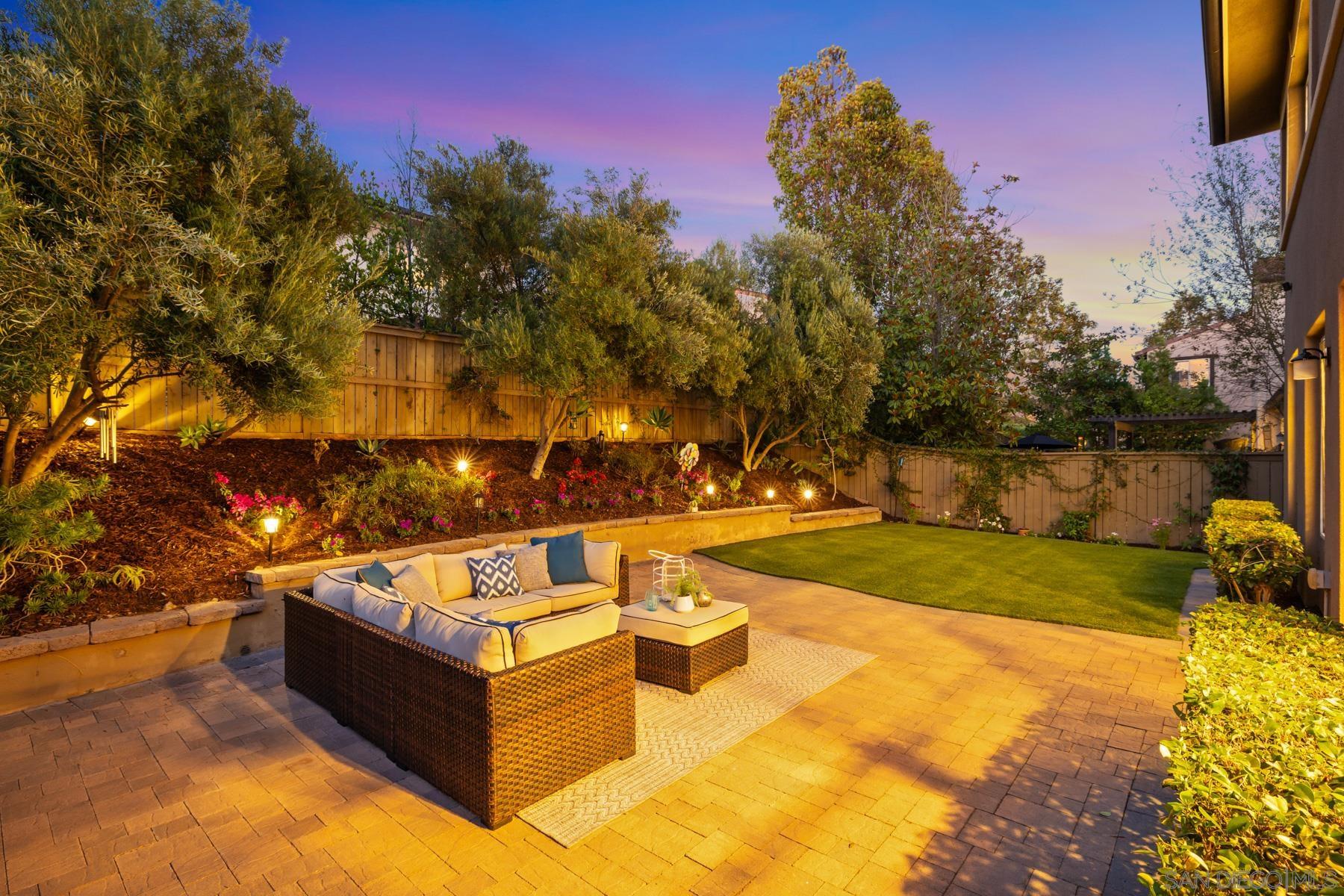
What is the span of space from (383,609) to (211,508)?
371 centimetres

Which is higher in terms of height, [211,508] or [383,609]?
[211,508]

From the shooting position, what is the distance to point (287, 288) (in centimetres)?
530

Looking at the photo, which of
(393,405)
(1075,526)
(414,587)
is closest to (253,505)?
(414,587)

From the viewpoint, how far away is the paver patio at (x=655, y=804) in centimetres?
260

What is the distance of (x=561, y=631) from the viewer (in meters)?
3.39

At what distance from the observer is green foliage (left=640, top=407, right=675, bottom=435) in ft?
40.2

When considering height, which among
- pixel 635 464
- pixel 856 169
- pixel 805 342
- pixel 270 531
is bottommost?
pixel 270 531

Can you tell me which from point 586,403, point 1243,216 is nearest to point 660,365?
point 586,403

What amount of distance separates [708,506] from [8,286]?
911cm

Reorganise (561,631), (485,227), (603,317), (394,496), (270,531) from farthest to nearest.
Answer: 1. (485,227)
2. (603,317)
3. (394,496)
4. (270,531)
5. (561,631)

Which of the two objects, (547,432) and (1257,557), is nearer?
(1257,557)

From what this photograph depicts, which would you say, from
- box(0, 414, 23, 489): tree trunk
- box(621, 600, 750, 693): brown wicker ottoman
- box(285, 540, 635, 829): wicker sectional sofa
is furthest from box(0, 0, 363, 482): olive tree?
box(621, 600, 750, 693): brown wicker ottoman

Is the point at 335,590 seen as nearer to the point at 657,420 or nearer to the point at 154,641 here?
the point at 154,641

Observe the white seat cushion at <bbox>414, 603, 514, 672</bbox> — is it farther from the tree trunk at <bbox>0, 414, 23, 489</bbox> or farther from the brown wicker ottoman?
the tree trunk at <bbox>0, 414, 23, 489</bbox>
